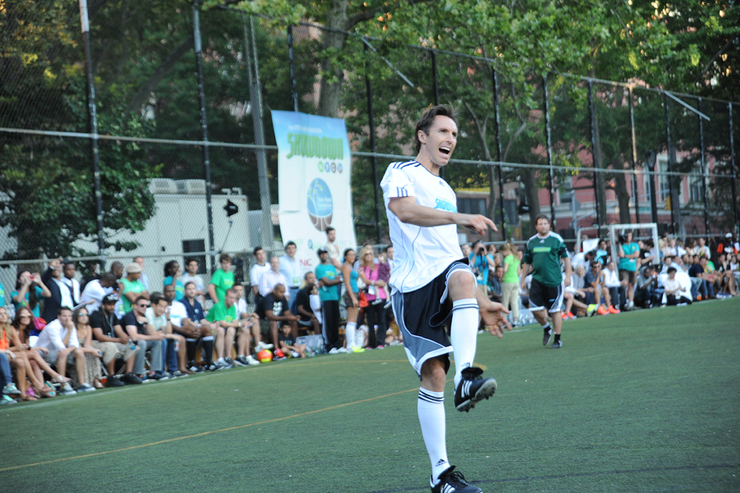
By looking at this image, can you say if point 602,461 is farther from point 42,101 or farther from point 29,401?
point 42,101

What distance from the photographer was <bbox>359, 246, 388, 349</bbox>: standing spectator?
49.3 feet

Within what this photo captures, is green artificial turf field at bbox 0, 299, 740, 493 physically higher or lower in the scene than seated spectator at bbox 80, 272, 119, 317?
lower

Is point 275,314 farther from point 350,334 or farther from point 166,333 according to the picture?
point 166,333

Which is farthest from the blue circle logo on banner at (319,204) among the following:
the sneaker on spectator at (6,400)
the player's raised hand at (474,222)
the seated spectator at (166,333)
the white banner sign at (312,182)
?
the player's raised hand at (474,222)

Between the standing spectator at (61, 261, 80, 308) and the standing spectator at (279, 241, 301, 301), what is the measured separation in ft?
12.4

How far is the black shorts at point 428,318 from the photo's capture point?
414cm

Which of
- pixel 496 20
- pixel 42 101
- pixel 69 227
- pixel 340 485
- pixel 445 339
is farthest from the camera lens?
pixel 496 20

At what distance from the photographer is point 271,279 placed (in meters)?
14.4

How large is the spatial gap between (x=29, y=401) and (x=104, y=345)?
5.03 feet

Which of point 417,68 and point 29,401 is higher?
point 417,68

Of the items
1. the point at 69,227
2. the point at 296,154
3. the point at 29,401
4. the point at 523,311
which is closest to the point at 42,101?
the point at 69,227

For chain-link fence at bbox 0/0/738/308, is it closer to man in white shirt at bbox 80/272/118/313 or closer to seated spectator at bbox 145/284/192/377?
man in white shirt at bbox 80/272/118/313

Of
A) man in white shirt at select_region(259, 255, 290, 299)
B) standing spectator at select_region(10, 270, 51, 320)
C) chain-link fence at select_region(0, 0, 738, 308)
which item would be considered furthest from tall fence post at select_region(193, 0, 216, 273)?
standing spectator at select_region(10, 270, 51, 320)

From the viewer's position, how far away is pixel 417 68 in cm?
2117
